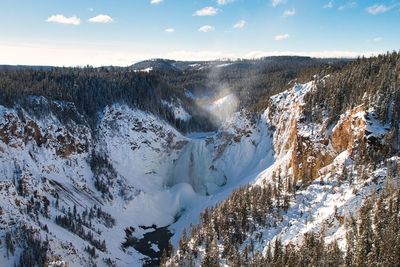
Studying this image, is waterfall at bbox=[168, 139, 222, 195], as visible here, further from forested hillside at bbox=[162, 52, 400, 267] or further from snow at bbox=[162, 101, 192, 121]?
forested hillside at bbox=[162, 52, 400, 267]

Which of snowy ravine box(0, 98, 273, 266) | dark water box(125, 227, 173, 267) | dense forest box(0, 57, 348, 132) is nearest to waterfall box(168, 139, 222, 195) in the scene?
snowy ravine box(0, 98, 273, 266)

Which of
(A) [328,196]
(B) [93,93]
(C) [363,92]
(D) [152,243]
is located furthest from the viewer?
(B) [93,93]

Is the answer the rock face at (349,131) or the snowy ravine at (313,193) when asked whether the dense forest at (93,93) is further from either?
the rock face at (349,131)

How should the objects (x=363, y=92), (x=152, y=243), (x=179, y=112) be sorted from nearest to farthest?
(x=363, y=92) → (x=152, y=243) → (x=179, y=112)

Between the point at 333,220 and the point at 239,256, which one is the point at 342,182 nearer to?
the point at 333,220

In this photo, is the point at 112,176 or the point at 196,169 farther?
the point at 196,169

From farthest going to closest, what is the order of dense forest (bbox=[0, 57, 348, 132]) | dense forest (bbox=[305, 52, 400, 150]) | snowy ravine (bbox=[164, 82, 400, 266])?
dense forest (bbox=[0, 57, 348, 132]) → dense forest (bbox=[305, 52, 400, 150]) → snowy ravine (bbox=[164, 82, 400, 266])

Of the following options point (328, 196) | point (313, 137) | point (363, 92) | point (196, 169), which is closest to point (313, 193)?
point (328, 196)

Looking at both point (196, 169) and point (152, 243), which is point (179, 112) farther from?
point (152, 243)
